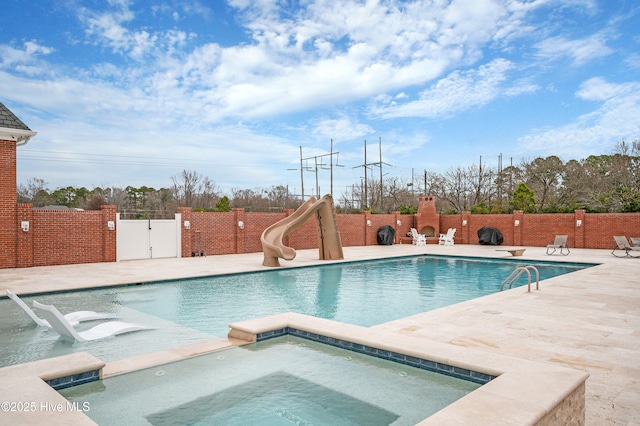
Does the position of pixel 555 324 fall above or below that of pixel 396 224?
below

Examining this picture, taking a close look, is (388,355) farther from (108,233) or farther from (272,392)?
(108,233)

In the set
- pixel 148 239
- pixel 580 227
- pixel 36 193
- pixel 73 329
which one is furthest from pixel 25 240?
pixel 36 193

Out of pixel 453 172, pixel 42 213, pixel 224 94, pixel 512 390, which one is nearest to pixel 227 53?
pixel 224 94

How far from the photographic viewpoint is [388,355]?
436 centimetres

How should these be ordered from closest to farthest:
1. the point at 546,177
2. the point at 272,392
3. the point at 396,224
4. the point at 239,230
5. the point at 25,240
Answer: the point at 272,392 → the point at 25,240 → the point at 239,230 → the point at 396,224 → the point at 546,177

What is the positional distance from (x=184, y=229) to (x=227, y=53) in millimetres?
6772

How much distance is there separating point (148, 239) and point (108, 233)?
1.56 metres

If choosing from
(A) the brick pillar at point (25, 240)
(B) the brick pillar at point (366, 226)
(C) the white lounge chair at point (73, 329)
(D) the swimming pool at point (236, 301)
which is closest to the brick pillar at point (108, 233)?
(A) the brick pillar at point (25, 240)

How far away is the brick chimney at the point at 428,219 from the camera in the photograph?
2516cm

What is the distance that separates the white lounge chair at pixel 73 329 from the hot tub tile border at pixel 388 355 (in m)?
2.38

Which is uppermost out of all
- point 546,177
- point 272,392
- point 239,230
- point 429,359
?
point 546,177

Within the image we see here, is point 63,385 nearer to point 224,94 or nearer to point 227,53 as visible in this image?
point 227,53

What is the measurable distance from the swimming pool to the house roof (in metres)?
6.37

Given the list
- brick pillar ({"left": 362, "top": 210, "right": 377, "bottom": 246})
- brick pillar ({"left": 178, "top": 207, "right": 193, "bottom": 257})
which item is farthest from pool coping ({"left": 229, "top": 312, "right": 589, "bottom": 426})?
brick pillar ({"left": 362, "top": 210, "right": 377, "bottom": 246})
